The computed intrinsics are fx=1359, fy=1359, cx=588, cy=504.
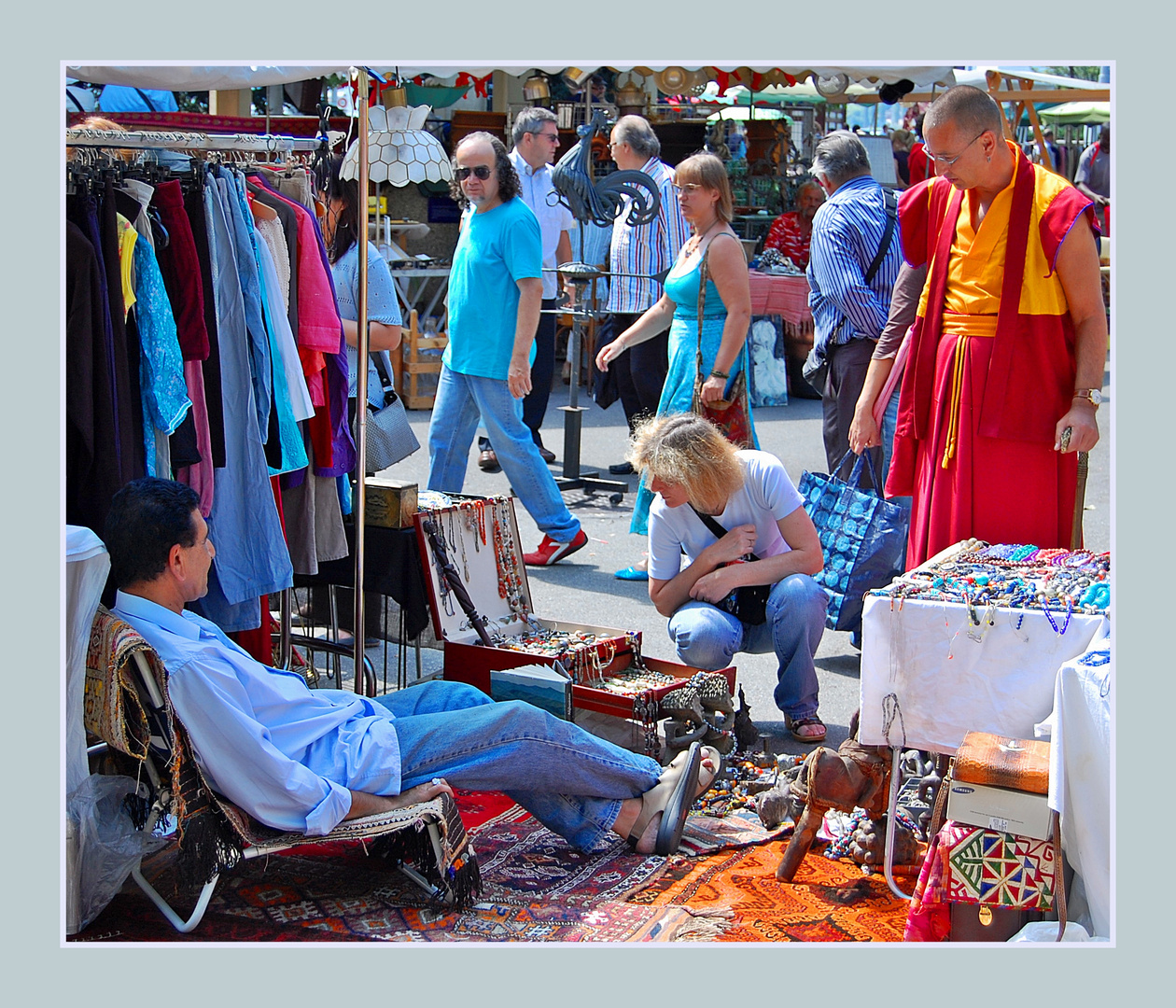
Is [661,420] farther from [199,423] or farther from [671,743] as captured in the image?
[199,423]

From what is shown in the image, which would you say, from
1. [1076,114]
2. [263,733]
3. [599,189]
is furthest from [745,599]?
[1076,114]

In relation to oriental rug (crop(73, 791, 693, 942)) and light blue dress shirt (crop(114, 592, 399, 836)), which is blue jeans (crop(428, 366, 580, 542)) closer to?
oriental rug (crop(73, 791, 693, 942))

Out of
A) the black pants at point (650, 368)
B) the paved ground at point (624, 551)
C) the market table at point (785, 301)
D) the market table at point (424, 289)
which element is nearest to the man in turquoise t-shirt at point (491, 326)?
the paved ground at point (624, 551)

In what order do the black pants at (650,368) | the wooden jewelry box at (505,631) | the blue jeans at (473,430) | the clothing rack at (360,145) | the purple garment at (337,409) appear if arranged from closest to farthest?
the clothing rack at (360,145), the wooden jewelry box at (505,631), the purple garment at (337,409), the blue jeans at (473,430), the black pants at (650,368)

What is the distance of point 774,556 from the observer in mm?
4184

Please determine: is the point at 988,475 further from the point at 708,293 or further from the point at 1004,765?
the point at 708,293

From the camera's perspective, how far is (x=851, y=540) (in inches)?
180

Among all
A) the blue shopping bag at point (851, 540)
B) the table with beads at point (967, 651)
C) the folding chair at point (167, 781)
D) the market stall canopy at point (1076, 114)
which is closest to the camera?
the folding chair at point (167, 781)

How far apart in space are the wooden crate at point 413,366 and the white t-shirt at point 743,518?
5.91 m

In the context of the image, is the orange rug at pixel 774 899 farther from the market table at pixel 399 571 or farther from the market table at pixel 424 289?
the market table at pixel 424 289

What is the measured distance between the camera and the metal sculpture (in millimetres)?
7098

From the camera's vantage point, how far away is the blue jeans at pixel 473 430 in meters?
5.88

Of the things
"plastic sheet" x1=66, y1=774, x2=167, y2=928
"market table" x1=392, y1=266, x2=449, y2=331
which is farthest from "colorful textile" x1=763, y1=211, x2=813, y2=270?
"plastic sheet" x1=66, y1=774, x2=167, y2=928

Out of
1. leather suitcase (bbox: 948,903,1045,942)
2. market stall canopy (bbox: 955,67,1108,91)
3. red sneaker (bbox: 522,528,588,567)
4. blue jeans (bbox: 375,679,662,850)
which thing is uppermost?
market stall canopy (bbox: 955,67,1108,91)
